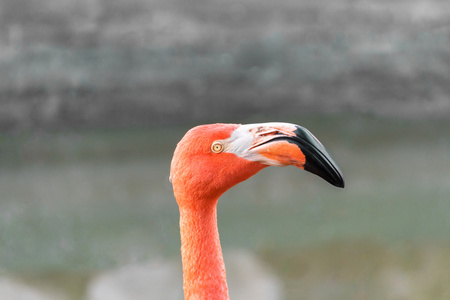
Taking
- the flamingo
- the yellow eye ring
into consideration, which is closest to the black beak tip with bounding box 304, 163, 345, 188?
the flamingo

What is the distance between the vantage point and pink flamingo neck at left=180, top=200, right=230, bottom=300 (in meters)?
0.79

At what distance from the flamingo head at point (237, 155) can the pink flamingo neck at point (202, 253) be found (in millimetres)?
44

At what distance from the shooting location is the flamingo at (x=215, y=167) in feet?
2.32

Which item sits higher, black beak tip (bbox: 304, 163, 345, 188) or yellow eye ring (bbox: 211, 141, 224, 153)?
yellow eye ring (bbox: 211, 141, 224, 153)

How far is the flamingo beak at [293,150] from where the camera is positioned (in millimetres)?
701

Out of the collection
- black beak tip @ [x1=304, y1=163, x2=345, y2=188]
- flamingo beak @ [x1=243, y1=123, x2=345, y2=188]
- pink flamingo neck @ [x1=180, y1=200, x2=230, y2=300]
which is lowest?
pink flamingo neck @ [x1=180, y1=200, x2=230, y2=300]

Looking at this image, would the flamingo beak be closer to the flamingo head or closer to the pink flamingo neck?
the flamingo head

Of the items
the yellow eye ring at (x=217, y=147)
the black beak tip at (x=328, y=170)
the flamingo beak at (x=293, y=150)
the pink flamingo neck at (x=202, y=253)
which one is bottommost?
the pink flamingo neck at (x=202, y=253)

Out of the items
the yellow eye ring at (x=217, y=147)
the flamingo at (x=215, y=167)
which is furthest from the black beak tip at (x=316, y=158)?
the yellow eye ring at (x=217, y=147)

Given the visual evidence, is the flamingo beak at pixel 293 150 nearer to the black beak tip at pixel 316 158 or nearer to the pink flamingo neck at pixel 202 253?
the black beak tip at pixel 316 158

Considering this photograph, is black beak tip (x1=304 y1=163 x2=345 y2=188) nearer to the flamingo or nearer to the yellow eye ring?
the flamingo

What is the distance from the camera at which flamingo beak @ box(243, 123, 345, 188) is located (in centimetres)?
70

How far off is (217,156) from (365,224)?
6.66 ft

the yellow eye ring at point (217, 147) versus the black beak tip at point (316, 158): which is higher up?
the yellow eye ring at point (217, 147)
